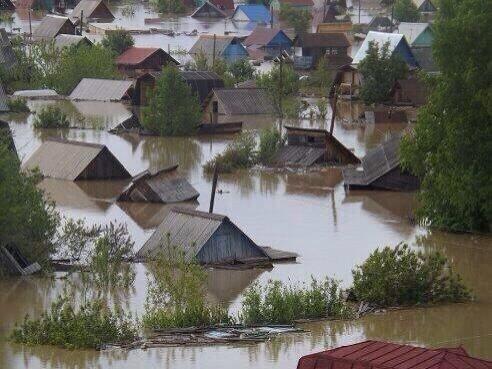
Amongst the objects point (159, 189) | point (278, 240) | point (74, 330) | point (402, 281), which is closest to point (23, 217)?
point (74, 330)

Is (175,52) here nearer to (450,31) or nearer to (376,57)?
(376,57)

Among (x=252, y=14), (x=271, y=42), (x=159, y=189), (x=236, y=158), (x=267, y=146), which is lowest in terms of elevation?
(x=159, y=189)

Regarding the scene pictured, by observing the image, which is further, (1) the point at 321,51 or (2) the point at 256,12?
(2) the point at 256,12

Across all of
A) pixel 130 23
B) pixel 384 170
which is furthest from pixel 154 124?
pixel 130 23

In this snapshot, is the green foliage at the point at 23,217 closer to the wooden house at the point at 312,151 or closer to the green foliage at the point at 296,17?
the wooden house at the point at 312,151

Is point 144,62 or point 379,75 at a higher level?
point 144,62

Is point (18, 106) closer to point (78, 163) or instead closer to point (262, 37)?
point (78, 163)

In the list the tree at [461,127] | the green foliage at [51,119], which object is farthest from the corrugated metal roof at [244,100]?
the tree at [461,127]
